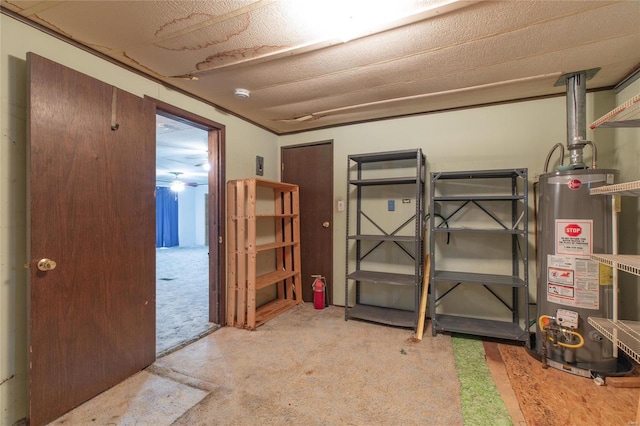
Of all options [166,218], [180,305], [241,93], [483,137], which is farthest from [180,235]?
[483,137]

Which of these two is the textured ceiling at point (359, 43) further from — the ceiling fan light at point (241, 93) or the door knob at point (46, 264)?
the door knob at point (46, 264)

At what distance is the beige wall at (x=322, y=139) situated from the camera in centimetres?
156

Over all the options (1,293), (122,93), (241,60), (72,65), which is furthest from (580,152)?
(1,293)

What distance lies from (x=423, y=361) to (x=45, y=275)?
8.54 feet

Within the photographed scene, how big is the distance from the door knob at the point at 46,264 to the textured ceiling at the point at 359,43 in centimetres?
137

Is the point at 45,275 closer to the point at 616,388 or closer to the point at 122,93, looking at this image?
the point at 122,93

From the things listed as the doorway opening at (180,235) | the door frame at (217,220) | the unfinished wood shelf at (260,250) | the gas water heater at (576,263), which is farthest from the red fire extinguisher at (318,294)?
the gas water heater at (576,263)

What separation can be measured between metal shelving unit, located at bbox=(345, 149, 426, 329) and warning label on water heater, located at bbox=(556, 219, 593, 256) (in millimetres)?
1089

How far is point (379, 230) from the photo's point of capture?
3344 millimetres

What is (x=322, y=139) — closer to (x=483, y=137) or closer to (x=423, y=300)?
(x=483, y=137)

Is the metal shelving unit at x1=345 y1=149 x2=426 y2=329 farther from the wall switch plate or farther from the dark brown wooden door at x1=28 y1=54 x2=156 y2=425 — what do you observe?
the dark brown wooden door at x1=28 y1=54 x2=156 y2=425

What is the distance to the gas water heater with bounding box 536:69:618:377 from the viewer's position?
6.63ft

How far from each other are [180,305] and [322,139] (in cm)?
284

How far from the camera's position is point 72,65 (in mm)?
1829
